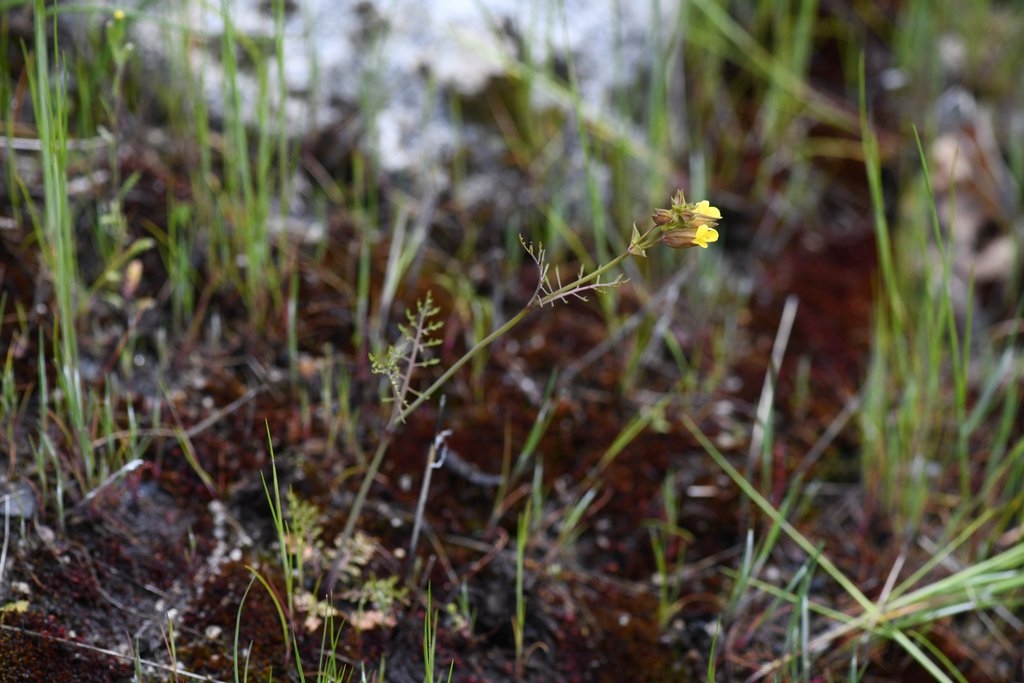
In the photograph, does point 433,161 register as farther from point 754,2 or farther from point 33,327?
point 754,2

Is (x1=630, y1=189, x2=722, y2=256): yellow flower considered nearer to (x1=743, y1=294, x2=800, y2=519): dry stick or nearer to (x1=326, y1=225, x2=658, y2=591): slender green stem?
(x1=326, y1=225, x2=658, y2=591): slender green stem

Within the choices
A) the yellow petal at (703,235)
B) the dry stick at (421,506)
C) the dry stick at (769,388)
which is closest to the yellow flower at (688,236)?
the yellow petal at (703,235)

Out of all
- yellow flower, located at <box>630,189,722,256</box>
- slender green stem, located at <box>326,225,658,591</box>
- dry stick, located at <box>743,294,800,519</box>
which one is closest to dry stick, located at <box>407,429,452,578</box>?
slender green stem, located at <box>326,225,658,591</box>

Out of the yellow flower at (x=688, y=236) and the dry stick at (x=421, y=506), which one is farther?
the dry stick at (x=421, y=506)

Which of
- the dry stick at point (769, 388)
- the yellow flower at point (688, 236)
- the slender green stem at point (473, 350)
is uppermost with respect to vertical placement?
the yellow flower at point (688, 236)

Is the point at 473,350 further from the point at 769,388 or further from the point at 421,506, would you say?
the point at 769,388

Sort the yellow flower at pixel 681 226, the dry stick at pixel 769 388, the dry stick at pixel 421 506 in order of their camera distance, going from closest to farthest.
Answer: the yellow flower at pixel 681 226 < the dry stick at pixel 421 506 < the dry stick at pixel 769 388

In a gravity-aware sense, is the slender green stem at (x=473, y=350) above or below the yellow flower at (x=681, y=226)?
below

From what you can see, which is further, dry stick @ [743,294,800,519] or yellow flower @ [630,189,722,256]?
dry stick @ [743,294,800,519]

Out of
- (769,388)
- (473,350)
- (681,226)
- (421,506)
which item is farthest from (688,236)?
(769,388)

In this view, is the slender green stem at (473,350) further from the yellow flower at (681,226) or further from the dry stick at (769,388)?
the dry stick at (769,388)

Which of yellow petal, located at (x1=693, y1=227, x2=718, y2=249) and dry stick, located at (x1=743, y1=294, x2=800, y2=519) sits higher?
yellow petal, located at (x1=693, y1=227, x2=718, y2=249)
